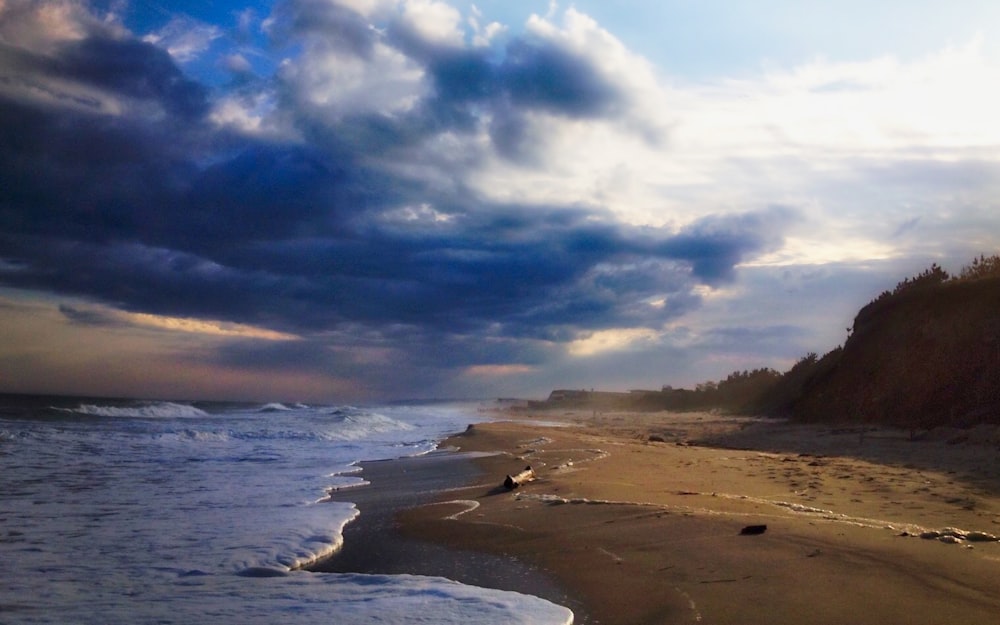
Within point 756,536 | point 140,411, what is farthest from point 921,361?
point 140,411

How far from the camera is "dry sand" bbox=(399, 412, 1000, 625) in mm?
3895

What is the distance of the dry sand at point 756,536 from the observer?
389 centimetres

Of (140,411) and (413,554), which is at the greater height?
(413,554)

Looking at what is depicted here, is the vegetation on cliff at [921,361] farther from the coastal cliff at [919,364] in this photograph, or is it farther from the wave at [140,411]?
the wave at [140,411]

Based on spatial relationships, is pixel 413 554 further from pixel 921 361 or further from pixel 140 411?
pixel 140 411

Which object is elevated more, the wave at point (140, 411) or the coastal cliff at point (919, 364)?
the coastal cliff at point (919, 364)

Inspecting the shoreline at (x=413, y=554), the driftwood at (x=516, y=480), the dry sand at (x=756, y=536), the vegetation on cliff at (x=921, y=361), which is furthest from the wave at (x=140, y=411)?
the vegetation on cliff at (x=921, y=361)

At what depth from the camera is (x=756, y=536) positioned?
526cm

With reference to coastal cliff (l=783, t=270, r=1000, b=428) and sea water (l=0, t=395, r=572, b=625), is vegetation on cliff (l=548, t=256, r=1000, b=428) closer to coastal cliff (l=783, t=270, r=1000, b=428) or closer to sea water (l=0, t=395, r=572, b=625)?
coastal cliff (l=783, t=270, r=1000, b=428)

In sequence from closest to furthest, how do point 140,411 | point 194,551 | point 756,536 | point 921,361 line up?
point 756,536 → point 194,551 → point 921,361 → point 140,411

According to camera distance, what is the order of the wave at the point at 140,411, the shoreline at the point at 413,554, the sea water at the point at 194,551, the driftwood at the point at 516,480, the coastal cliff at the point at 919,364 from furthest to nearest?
the wave at the point at 140,411
the coastal cliff at the point at 919,364
the driftwood at the point at 516,480
the shoreline at the point at 413,554
the sea water at the point at 194,551

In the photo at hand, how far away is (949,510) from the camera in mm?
5957

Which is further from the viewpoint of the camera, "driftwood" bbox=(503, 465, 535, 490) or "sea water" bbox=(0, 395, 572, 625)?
"driftwood" bbox=(503, 465, 535, 490)

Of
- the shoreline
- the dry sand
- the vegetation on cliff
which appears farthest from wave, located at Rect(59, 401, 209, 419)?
the vegetation on cliff
